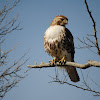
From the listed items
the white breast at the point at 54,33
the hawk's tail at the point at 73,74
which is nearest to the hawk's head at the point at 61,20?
the white breast at the point at 54,33

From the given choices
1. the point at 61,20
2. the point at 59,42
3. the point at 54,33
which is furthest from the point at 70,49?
the point at 61,20

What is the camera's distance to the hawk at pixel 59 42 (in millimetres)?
3971

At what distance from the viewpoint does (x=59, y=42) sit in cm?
395

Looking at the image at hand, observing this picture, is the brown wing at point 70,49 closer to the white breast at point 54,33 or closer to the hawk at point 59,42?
the hawk at point 59,42

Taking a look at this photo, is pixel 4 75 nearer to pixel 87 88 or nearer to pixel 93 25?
pixel 87 88

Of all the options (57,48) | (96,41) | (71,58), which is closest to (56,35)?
(57,48)

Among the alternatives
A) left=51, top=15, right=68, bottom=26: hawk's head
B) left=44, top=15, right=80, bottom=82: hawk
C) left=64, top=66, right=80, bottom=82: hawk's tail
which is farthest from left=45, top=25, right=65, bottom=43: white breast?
left=64, top=66, right=80, bottom=82: hawk's tail

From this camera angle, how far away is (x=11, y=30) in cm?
505

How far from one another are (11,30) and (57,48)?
179cm

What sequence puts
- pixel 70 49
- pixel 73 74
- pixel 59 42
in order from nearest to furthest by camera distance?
pixel 59 42, pixel 70 49, pixel 73 74

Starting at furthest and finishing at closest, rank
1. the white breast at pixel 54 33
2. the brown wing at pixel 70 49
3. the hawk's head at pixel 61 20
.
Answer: the hawk's head at pixel 61 20, the brown wing at pixel 70 49, the white breast at pixel 54 33

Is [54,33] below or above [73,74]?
above

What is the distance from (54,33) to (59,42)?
9.7 inches

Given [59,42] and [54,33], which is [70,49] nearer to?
[59,42]
